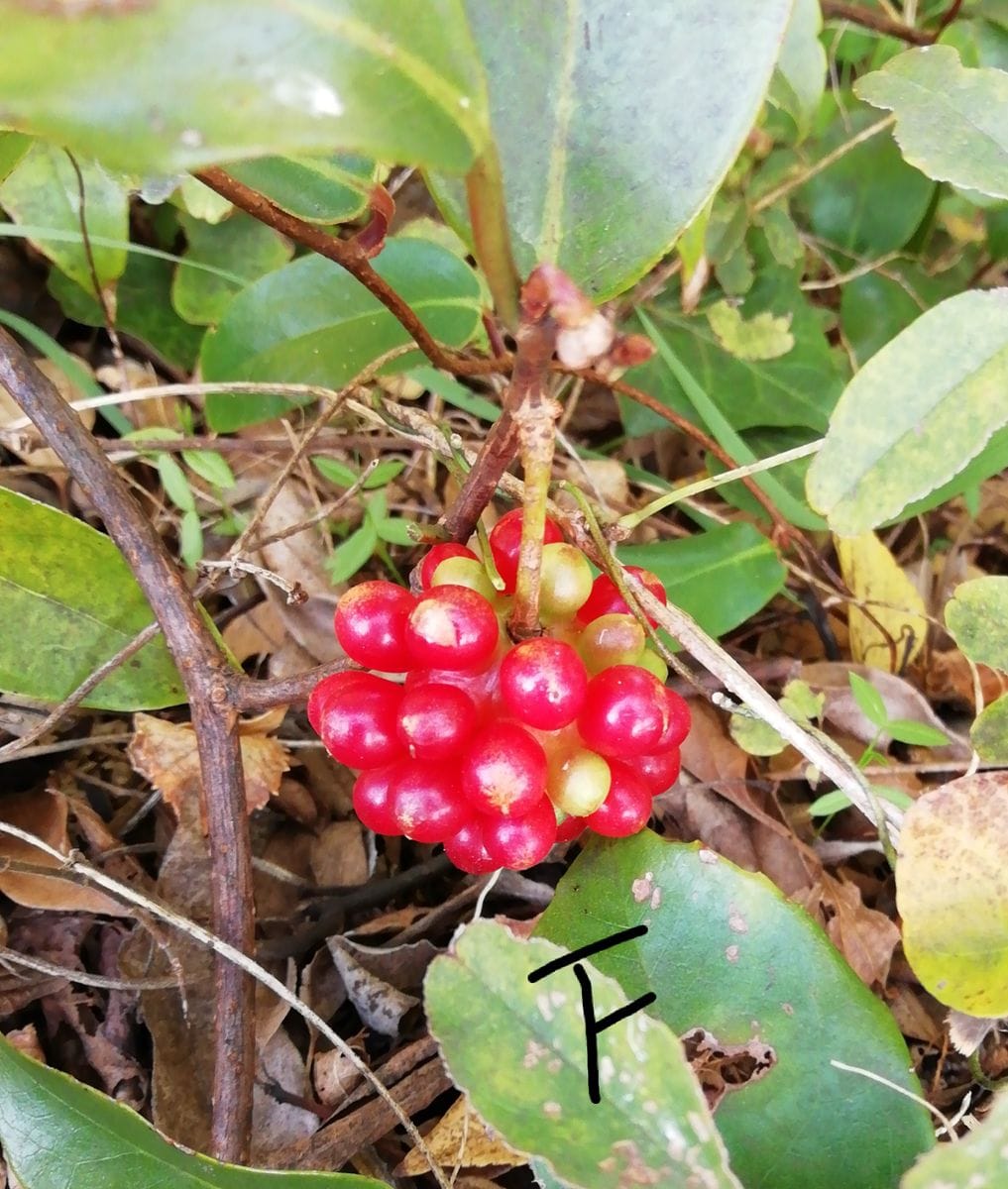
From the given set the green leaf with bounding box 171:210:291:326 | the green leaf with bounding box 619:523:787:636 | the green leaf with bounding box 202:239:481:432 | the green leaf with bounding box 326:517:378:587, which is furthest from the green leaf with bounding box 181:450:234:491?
the green leaf with bounding box 619:523:787:636

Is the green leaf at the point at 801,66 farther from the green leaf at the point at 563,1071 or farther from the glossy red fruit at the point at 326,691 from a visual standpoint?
the green leaf at the point at 563,1071

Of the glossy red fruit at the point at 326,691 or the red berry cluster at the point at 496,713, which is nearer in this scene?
the red berry cluster at the point at 496,713

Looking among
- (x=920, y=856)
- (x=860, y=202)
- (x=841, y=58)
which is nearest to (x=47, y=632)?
(x=920, y=856)

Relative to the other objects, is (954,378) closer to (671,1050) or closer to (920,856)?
(920,856)

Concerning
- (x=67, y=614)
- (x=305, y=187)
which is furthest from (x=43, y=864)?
(x=305, y=187)

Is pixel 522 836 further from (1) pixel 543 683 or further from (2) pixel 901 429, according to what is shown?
(2) pixel 901 429

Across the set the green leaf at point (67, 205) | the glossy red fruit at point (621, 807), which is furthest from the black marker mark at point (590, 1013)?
the green leaf at point (67, 205)
